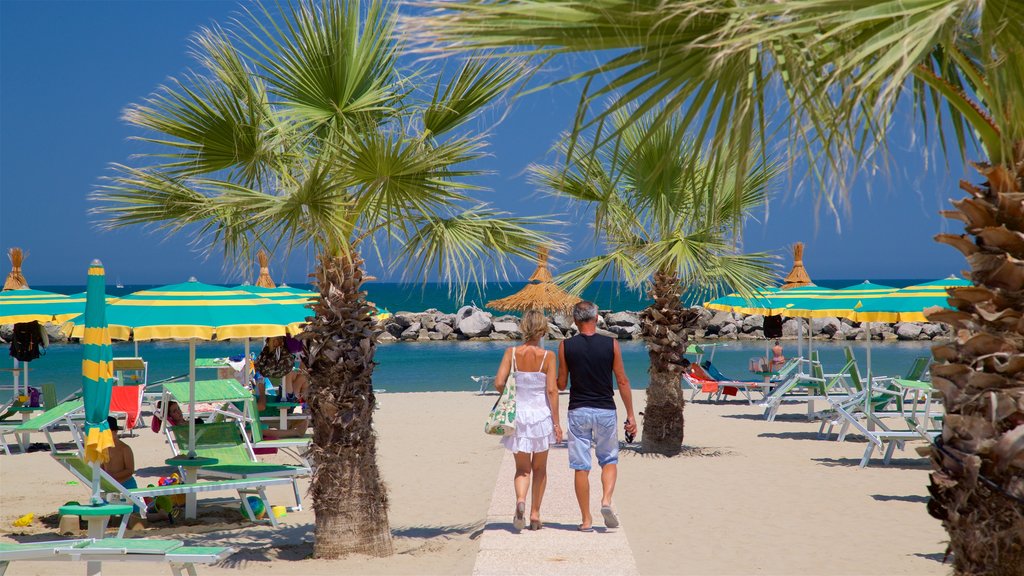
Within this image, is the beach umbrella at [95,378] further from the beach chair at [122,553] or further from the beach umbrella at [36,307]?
the beach umbrella at [36,307]

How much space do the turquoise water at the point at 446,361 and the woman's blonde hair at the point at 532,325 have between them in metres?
16.3

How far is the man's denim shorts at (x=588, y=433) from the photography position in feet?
19.4

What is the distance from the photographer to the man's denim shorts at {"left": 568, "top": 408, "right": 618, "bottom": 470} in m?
5.92

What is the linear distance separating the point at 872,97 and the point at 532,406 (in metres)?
3.68

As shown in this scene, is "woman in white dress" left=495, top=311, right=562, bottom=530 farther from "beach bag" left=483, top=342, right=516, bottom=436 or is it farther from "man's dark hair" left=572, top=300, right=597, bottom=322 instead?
"man's dark hair" left=572, top=300, right=597, bottom=322

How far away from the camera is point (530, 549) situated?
5.66 meters

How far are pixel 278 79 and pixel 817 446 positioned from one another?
27.3ft

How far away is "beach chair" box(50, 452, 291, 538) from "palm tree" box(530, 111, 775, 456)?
4055 millimetres

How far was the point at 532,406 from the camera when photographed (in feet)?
19.9

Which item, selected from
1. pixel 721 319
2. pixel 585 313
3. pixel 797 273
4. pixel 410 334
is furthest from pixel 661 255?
pixel 721 319

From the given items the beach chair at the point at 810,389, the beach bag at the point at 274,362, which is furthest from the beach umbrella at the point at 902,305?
the beach bag at the point at 274,362

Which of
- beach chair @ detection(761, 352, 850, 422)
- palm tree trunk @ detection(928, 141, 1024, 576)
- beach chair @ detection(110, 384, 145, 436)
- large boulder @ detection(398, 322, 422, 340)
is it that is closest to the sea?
large boulder @ detection(398, 322, 422, 340)

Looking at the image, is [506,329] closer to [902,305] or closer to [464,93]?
[902,305]

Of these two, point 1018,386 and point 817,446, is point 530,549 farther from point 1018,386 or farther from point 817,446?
point 817,446
